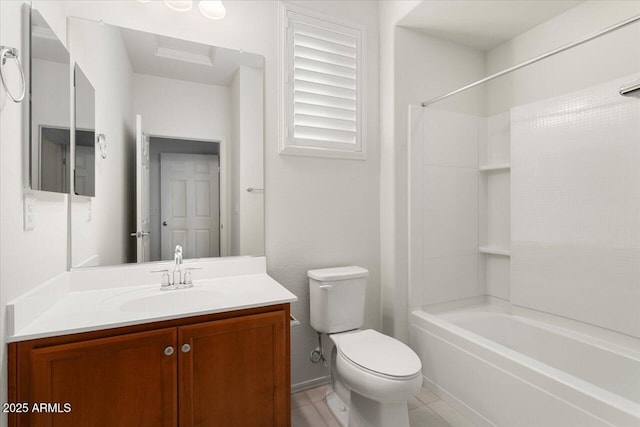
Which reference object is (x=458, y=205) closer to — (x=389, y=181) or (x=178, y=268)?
(x=389, y=181)

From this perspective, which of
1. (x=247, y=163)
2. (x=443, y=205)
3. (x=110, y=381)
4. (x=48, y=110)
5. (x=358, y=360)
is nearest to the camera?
(x=110, y=381)

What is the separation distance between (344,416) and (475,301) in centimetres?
144

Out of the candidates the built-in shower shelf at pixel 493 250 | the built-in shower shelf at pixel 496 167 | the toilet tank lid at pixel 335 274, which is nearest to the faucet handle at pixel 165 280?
the toilet tank lid at pixel 335 274

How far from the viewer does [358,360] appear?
5.15 feet

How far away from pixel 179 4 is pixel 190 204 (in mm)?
1042

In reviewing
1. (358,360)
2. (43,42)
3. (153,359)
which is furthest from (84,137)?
(358,360)

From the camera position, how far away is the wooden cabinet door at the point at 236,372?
125 cm

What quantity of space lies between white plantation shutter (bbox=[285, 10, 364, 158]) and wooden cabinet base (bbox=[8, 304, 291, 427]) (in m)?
1.17

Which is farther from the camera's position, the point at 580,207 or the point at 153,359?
the point at 580,207

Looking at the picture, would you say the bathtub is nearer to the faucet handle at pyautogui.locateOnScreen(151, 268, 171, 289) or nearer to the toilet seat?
the toilet seat

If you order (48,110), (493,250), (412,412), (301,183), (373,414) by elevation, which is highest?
(48,110)

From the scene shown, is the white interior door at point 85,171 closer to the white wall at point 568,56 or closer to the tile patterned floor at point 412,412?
the tile patterned floor at point 412,412

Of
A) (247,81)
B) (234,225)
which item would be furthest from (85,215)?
(247,81)

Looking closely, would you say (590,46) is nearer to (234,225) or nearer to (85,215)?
(234,225)
